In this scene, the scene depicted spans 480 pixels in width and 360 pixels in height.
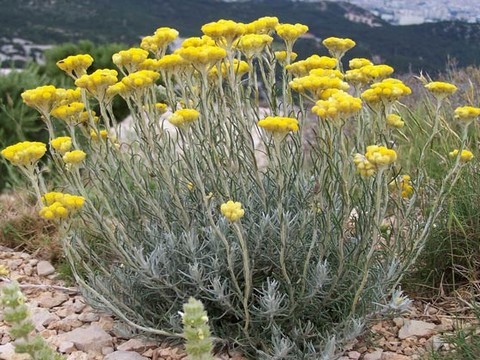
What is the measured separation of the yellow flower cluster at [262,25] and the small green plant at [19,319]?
1646mm

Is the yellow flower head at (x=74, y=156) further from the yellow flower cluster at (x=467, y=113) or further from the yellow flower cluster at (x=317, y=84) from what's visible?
the yellow flower cluster at (x=467, y=113)

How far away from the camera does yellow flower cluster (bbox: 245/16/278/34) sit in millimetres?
2766

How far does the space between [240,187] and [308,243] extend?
0.39 m

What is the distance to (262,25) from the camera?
277cm

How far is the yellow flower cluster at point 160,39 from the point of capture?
2.69m

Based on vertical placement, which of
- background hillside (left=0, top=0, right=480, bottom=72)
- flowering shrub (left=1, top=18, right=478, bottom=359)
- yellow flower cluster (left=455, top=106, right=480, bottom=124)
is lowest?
background hillside (left=0, top=0, right=480, bottom=72)

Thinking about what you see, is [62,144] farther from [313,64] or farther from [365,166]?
[365,166]

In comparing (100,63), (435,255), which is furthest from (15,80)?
(435,255)

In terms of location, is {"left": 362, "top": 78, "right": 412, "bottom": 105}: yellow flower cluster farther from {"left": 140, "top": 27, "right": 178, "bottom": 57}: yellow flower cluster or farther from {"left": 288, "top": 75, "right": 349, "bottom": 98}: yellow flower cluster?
{"left": 140, "top": 27, "right": 178, "bottom": 57}: yellow flower cluster

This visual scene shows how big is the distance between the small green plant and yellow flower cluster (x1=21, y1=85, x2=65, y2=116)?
42.0 inches

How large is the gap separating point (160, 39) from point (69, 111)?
1.67 feet

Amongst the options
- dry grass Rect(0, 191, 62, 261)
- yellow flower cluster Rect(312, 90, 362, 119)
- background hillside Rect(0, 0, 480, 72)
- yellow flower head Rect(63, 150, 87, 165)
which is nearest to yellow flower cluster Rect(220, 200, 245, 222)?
yellow flower cluster Rect(312, 90, 362, 119)

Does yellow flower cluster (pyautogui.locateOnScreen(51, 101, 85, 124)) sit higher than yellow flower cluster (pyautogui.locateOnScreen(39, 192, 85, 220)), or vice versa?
yellow flower cluster (pyautogui.locateOnScreen(51, 101, 85, 124))

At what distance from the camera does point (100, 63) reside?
10.5m
